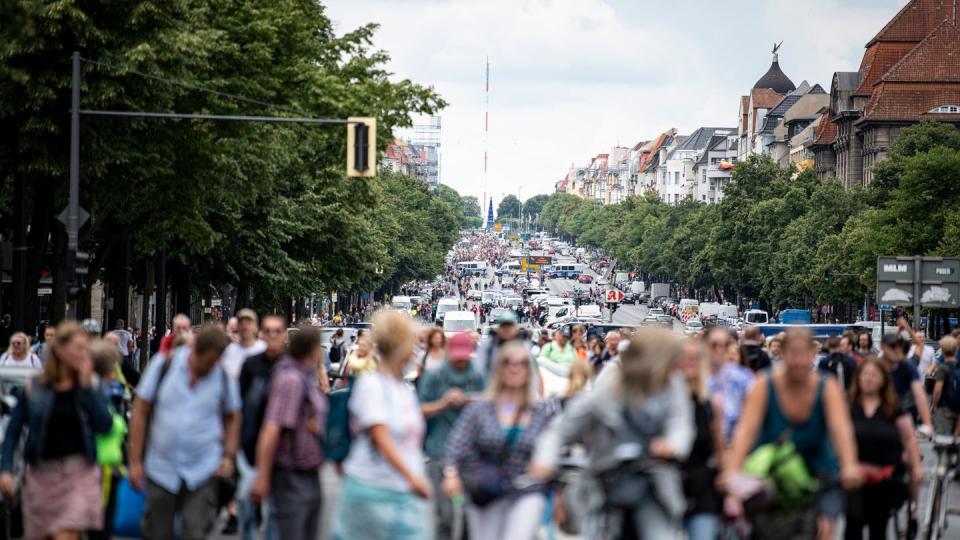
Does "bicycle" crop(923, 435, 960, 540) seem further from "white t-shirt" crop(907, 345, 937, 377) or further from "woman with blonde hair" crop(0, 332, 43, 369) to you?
"white t-shirt" crop(907, 345, 937, 377)

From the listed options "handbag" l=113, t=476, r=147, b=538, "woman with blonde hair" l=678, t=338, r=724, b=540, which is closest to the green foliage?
"handbag" l=113, t=476, r=147, b=538

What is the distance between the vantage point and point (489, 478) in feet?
29.6

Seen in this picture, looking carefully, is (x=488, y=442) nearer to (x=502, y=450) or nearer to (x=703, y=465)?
(x=502, y=450)

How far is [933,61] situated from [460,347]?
107 metres

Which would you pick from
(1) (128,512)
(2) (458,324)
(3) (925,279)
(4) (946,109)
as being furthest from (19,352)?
(4) (946,109)

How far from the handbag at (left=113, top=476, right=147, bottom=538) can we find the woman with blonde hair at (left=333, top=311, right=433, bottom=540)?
245cm

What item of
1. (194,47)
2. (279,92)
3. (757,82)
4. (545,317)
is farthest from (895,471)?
(757,82)

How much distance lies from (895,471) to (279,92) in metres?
28.3

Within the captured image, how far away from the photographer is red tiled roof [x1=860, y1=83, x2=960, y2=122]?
115 meters

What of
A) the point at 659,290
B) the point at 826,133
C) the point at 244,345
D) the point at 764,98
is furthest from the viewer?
the point at 764,98

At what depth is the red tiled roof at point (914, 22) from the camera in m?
122

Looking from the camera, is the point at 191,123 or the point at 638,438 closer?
the point at 638,438

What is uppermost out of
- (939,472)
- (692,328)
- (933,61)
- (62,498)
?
(933,61)

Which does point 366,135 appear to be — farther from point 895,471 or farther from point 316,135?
point 895,471
